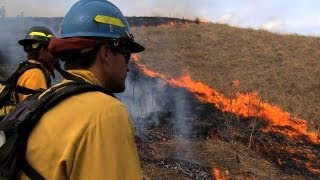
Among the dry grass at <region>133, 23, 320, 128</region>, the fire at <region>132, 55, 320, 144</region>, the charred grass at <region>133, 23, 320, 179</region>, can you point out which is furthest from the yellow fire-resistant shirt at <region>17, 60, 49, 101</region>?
the dry grass at <region>133, 23, 320, 128</region>

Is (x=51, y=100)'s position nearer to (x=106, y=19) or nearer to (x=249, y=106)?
(x=106, y=19)

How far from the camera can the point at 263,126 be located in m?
12.8

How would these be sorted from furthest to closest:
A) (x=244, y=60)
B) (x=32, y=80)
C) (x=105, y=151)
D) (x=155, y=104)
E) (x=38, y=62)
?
(x=244, y=60)
(x=155, y=104)
(x=38, y=62)
(x=32, y=80)
(x=105, y=151)

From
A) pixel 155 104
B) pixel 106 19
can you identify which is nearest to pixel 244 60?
pixel 155 104

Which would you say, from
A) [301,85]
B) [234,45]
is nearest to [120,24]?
[301,85]

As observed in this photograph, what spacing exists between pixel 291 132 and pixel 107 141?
12.1 m

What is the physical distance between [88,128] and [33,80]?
10.7 ft

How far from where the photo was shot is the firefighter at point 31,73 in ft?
14.3

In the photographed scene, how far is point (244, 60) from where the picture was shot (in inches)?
848

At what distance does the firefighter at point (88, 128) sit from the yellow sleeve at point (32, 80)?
2756 millimetres

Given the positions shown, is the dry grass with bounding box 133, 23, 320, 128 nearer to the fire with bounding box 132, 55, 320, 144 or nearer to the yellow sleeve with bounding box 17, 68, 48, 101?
the fire with bounding box 132, 55, 320, 144

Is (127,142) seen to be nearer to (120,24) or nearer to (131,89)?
(120,24)

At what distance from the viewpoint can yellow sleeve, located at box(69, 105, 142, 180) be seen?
1.46 metres

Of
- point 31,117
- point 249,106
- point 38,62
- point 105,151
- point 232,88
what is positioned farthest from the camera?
point 232,88
